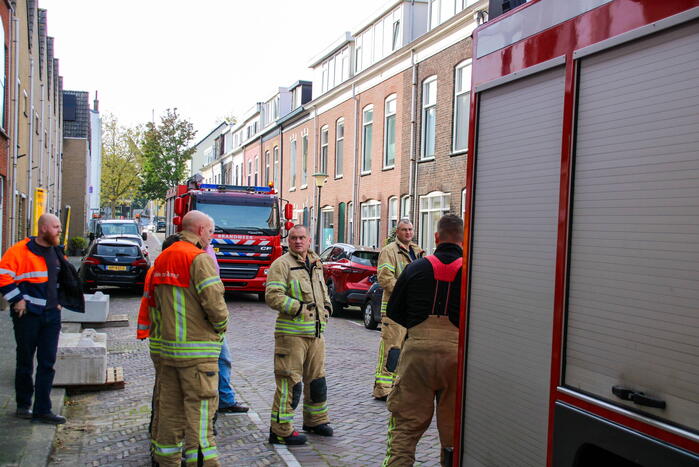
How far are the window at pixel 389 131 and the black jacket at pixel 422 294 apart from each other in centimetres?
2071

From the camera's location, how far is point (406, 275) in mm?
4680

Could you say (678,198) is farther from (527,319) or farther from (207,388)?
(207,388)

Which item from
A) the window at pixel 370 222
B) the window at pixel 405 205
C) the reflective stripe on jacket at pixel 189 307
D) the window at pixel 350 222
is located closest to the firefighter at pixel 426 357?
the reflective stripe on jacket at pixel 189 307

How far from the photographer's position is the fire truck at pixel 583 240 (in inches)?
90.6

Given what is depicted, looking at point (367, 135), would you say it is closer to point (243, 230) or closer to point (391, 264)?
point (243, 230)

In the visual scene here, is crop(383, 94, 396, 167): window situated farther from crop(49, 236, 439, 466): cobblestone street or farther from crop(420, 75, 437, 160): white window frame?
crop(49, 236, 439, 466): cobblestone street

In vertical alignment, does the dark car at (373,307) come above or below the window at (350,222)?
below

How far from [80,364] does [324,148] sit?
2629cm

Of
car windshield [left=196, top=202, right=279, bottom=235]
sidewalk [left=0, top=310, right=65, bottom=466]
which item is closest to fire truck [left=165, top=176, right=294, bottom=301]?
car windshield [left=196, top=202, right=279, bottom=235]

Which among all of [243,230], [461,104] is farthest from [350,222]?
[243,230]

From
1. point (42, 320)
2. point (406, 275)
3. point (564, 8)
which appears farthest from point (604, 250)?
point (42, 320)

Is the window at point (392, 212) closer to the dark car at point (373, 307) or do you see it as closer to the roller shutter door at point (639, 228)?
the dark car at point (373, 307)

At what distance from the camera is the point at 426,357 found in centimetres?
454

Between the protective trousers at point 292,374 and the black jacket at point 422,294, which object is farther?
the protective trousers at point 292,374
